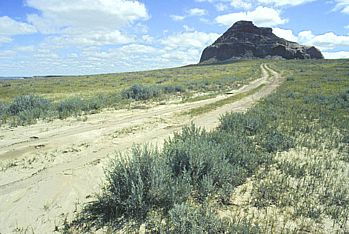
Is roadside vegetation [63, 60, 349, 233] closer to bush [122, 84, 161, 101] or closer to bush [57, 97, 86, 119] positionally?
bush [57, 97, 86, 119]

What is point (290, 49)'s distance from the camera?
159875 mm

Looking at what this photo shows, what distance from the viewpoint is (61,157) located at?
34.7 feet

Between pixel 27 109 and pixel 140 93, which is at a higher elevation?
pixel 27 109

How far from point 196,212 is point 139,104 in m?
18.6

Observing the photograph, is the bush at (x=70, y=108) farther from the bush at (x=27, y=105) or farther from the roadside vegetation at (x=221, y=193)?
the roadside vegetation at (x=221, y=193)

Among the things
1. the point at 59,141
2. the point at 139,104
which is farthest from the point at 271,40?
the point at 59,141

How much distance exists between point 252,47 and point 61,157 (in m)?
170

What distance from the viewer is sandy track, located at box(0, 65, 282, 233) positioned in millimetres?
6684

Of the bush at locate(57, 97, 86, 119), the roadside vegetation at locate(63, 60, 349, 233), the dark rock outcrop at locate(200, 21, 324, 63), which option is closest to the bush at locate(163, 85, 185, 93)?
the bush at locate(57, 97, 86, 119)

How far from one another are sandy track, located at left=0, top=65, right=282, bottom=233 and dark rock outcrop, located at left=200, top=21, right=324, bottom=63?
151376mm

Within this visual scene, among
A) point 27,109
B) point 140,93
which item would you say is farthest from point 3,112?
point 140,93

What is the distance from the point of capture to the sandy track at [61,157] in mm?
6684

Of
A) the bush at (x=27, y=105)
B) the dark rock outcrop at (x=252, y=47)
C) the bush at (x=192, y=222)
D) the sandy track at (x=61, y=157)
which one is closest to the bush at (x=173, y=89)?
the sandy track at (x=61, y=157)

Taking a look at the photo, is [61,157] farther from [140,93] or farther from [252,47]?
[252,47]
